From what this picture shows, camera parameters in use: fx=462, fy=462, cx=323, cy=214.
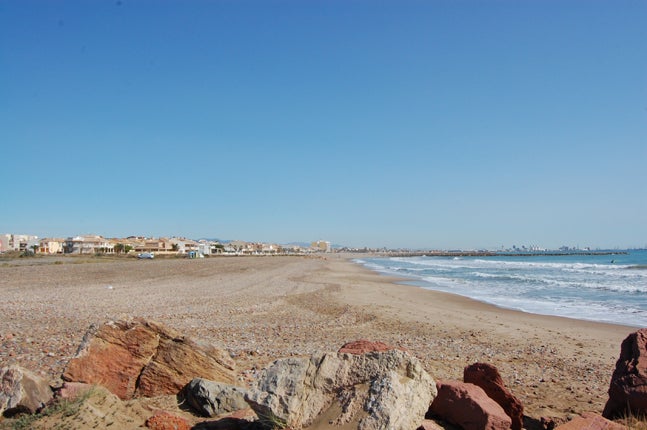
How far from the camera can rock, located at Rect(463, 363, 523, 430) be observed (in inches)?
200

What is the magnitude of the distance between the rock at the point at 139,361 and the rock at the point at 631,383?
15.4ft

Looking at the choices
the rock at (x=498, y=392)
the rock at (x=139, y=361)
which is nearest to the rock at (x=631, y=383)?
the rock at (x=498, y=392)

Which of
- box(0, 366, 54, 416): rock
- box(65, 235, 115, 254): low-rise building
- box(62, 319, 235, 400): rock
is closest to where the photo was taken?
box(0, 366, 54, 416): rock

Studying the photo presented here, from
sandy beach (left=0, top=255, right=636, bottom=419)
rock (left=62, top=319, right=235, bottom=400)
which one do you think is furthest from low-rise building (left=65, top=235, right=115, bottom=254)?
rock (left=62, top=319, right=235, bottom=400)

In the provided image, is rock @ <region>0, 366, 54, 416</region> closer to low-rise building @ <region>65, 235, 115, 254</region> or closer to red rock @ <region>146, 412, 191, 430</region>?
red rock @ <region>146, 412, 191, 430</region>

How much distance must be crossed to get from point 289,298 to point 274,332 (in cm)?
857

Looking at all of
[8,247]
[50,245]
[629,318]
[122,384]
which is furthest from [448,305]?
[8,247]

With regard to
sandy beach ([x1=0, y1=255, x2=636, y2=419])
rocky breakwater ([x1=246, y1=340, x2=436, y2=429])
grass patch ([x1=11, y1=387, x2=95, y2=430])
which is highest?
rocky breakwater ([x1=246, y1=340, x2=436, y2=429])

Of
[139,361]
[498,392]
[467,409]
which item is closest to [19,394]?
[139,361]

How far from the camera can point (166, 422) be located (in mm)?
4762

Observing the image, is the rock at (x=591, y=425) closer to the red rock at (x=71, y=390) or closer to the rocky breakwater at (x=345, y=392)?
the rocky breakwater at (x=345, y=392)

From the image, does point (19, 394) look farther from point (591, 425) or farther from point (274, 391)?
point (591, 425)

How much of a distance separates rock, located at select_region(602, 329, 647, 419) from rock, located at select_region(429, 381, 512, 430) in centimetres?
171

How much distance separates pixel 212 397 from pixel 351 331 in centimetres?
715
